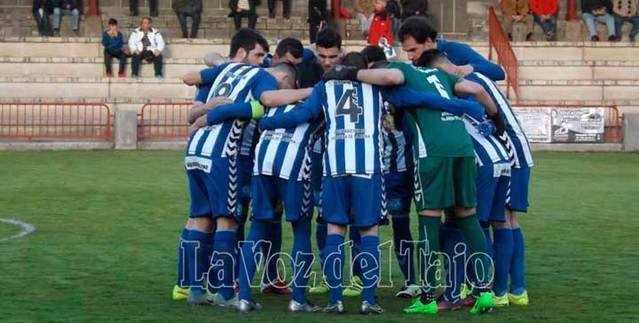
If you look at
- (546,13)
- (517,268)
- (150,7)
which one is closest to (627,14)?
(546,13)

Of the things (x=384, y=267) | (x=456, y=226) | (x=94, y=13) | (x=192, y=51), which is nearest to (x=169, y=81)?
(x=192, y=51)

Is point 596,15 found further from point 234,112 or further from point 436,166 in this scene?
point 234,112

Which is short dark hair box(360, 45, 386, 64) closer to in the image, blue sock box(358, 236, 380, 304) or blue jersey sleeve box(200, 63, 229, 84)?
blue jersey sleeve box(200, 63, 229, 84)

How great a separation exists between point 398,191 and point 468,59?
1118 millimetres

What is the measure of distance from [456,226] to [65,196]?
32.9 feet

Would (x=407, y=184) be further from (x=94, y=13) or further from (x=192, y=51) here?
(x=94, y=13)

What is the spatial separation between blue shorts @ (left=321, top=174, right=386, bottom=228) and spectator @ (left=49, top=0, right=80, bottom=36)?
2790 centimetres

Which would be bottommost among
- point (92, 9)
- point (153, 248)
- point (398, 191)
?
point (153, 248)

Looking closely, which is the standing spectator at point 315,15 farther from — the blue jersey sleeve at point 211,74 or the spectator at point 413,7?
the blue jersey sleeve at point 211,74

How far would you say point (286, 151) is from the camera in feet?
35.7

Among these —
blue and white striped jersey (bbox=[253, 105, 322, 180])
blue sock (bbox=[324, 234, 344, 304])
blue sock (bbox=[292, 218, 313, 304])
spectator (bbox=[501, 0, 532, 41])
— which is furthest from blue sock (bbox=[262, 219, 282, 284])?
spectator (bbox=[501, 0, 532, 41])

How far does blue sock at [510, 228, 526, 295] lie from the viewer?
37.8ft

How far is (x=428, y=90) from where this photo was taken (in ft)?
35.3

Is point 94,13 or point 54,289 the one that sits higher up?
point 94,13
